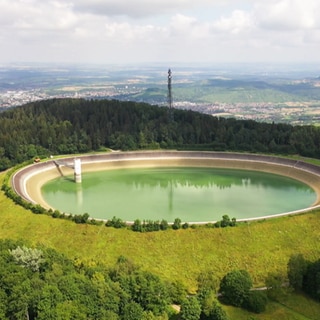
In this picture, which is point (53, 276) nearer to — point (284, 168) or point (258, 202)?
point (258, 202)

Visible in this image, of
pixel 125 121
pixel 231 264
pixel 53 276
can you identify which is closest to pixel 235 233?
pixel 231 264

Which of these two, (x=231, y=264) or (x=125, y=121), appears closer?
(x=231, y=264)

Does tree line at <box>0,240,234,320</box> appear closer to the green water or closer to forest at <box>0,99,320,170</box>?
the green water

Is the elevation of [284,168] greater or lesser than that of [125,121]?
lesser

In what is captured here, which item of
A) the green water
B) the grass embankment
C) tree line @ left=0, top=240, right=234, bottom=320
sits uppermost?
tree line @ left=0, top=240, right=234, bottom=320

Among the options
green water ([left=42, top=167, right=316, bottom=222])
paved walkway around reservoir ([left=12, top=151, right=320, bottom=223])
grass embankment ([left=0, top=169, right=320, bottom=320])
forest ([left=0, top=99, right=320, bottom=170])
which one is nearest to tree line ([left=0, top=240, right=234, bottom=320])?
grass embankment ([left=0, top=169, right=320, bottom=320])

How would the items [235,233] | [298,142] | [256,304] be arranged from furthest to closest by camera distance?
1. [298,142]
2. [235,233]
3. [256,304]

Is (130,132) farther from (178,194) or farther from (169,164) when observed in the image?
(178,194)
